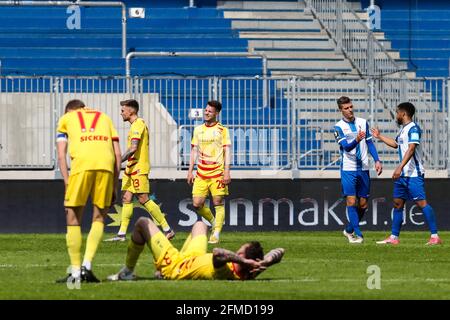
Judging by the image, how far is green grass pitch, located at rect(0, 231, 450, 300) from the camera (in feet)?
42.5

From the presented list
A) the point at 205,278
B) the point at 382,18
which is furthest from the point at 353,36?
the point at 205,278

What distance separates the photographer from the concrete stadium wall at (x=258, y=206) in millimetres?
26469

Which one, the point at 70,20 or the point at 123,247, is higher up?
the point at 70,20

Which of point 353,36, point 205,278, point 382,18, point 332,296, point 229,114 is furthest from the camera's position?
point 382,18

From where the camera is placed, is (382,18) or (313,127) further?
(382,18)

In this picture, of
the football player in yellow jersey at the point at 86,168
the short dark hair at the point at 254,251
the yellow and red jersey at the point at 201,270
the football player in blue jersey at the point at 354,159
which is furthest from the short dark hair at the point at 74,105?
the football player in blue jersey at the point at 354,159

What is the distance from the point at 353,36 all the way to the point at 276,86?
298 inches

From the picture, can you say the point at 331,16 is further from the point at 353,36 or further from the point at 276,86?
the point at 276,86

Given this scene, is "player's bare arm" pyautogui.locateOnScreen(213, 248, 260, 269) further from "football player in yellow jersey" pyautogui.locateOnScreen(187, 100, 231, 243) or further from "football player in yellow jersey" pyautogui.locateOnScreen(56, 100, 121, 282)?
"football player in yellow jersey" pyautogui.locateOnScreen(187, 100, 231, 243)

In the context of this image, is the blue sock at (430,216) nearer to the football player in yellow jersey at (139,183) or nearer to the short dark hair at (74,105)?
the football player in yellow jersey at (139,183)

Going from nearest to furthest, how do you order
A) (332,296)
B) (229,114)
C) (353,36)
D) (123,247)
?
1. (332,296)
2. (123,247)
3. (229,114)
4. (353,36)

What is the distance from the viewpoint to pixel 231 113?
1079 inches

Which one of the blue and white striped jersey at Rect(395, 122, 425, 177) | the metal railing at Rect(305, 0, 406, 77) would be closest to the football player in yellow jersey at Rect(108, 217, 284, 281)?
the blue and white striped jersey at Rect(395, 122, 425, 177)
